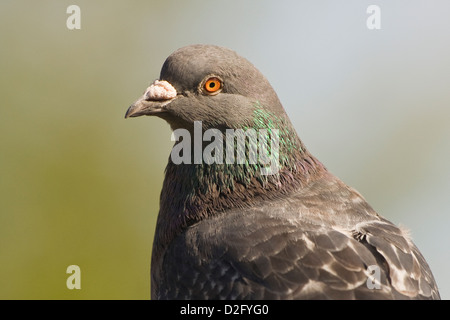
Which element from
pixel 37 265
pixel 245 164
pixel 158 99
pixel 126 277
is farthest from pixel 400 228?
pixel 37 265

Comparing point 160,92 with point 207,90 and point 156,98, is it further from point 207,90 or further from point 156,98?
point 207,90

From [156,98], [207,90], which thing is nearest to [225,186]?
Answer: [207,90]

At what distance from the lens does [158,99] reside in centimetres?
815

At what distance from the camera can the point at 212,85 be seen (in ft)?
27.0

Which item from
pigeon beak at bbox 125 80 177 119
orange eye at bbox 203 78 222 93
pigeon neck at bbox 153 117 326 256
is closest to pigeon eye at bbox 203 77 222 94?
orange eye at bbox 203 78 222 93

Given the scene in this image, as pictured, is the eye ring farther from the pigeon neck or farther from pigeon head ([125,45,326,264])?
the pigeon neck

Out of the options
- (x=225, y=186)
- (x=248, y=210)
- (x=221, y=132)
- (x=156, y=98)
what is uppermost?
(x=156, y=98)

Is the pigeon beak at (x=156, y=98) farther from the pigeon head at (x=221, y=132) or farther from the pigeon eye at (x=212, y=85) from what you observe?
the pigeon eye at (x=212, y=85)

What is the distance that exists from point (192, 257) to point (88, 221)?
5907 mm

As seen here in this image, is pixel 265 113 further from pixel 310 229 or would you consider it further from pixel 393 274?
pixel 393 274

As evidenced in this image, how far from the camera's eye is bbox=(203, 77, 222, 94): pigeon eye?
8203mm

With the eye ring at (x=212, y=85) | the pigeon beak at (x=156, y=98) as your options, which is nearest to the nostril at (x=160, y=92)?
the pigeon beak at (x=156, y=98)

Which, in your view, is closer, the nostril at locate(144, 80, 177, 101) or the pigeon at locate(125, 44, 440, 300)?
the pigeon at locate(125, 44, 440, 300)

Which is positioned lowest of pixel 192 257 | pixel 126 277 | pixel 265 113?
pixel 126 277
